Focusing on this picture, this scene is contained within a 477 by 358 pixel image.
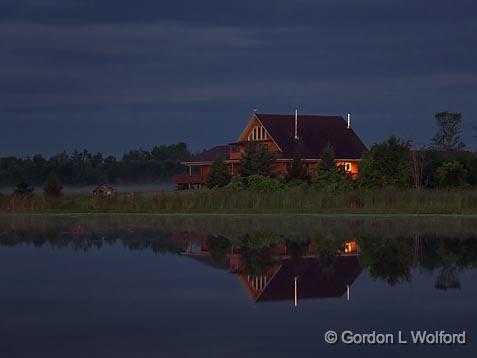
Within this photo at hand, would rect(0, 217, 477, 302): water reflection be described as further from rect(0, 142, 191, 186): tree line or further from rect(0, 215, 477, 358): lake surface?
rect(0, 142, 191, 186): tree line

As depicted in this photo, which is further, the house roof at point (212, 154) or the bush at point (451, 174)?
the house roof at point (212, 154)

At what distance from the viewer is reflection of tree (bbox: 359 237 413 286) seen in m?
16.6

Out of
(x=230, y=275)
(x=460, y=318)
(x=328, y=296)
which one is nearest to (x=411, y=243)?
(x=230, y=275)

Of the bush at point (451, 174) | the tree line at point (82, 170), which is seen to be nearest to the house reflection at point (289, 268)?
the bush at point (451, 174)

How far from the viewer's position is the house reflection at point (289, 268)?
1459cm

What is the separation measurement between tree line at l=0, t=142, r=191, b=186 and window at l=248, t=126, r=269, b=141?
2567 cm

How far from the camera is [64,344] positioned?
10617 mm

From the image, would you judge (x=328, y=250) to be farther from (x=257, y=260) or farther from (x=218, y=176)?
(x=218, y=176)

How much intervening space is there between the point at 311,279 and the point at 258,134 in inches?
1868

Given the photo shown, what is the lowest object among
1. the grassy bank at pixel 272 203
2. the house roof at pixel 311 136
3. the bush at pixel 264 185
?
the grassy bank at pixel 272 203

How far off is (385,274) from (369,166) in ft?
89.9

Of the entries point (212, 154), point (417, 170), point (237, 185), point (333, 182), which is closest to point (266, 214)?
point (333, 182)

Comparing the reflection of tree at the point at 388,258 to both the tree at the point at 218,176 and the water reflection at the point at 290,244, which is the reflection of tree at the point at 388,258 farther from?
the tree at the point at 218,176

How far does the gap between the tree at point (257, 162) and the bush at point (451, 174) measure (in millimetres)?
10612
